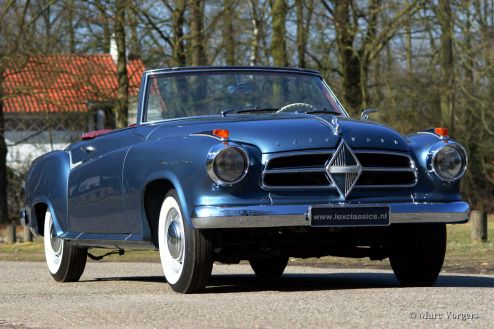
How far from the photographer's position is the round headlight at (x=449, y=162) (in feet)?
26.0

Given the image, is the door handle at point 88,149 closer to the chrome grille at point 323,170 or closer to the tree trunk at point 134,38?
the chrome grille at point 323,170

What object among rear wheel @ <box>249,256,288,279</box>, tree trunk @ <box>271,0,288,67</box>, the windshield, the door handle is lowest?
rear wheel @ <box>249,256,288,279</box>

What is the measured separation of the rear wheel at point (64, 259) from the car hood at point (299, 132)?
2343 millimetres

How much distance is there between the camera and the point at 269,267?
405 inches

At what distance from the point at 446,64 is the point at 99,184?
865 inches

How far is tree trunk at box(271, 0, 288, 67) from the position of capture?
1091 inches

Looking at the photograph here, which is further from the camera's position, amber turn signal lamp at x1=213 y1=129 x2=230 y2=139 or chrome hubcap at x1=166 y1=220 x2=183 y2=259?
chrome hubcap at x1=166 y1=220 x2=183 y2=259

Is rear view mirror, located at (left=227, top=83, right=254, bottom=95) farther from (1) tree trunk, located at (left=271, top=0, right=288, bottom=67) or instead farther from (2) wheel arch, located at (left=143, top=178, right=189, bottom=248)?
(1) tree trunk, located at (left=271, top=0, right=288, bottom=67)

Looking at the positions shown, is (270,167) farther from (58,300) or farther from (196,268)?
(58,300)

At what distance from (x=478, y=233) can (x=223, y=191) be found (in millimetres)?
11241

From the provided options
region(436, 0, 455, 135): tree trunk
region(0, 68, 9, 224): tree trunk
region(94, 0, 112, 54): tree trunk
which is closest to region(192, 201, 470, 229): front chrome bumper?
region(436, 0, 455, 135): tree trunk

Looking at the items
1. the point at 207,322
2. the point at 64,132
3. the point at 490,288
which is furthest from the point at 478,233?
the point at 64,132

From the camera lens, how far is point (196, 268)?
7465 mm

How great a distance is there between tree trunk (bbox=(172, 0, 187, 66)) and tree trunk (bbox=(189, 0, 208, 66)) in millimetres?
354
